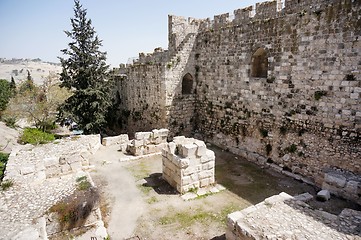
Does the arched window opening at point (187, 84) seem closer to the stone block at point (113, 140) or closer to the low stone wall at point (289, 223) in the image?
the stone block at point (113, 140)

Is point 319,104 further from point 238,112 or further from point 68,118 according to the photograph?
point 68,118

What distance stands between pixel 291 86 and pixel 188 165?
478 cm

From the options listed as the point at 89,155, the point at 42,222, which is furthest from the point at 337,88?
the point at 89,155

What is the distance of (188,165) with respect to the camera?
765 centimetres

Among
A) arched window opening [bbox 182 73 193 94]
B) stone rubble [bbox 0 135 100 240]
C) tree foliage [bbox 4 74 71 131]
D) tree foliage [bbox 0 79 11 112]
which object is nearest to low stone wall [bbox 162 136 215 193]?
stone rubble [bbox 0 135 100 240]

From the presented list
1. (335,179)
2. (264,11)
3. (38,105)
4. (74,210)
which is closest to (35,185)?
(74,210)

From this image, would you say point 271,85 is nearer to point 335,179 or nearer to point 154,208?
point 335,179

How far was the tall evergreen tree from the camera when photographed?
15008mm

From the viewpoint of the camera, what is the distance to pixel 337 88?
7.47 m

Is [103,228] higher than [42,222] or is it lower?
lower

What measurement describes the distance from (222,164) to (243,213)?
465 centimetres

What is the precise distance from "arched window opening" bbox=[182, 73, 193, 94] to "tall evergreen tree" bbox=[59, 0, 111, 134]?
5.39 m

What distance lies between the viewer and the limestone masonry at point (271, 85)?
734cm

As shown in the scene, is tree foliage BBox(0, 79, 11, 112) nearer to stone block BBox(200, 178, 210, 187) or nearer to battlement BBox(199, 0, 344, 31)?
battlement BBox(199, 0, 344, 31)
